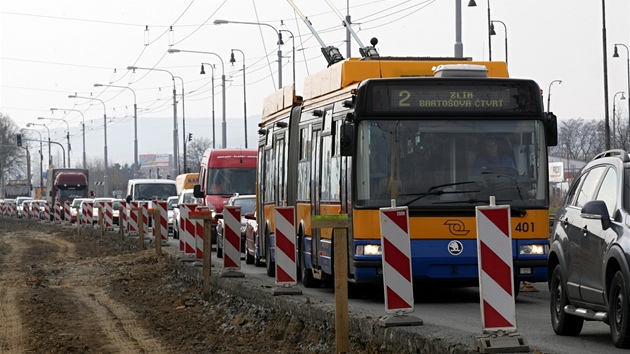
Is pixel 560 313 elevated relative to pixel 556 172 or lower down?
lower down

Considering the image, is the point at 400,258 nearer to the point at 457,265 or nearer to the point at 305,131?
the point at 457,265

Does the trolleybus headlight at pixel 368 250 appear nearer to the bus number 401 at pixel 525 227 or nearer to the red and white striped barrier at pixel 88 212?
the bus number 401 at pixel 525 227

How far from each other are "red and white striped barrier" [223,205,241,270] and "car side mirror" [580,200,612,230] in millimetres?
9179

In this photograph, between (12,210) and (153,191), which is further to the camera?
(12,210)

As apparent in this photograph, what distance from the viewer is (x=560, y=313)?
1189 centimetres

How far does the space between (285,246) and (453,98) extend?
8.54ft

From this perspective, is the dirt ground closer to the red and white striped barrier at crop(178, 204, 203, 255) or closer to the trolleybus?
the red and white striped barrier at crop(178, 204, 203, 255)

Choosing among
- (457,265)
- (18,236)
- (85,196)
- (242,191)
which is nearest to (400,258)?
(457,265)

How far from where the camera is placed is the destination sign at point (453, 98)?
1586cm

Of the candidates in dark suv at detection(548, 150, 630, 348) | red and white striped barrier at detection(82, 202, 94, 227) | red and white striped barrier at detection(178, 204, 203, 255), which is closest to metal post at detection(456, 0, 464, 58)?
red and white striped barrier at detection(178, 204, 203, 255)

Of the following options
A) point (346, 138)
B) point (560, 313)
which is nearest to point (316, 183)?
point (346, 138)

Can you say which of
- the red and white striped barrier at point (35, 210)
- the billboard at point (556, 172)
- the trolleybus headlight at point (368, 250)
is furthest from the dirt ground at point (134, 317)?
the billboard at point (556, 172)

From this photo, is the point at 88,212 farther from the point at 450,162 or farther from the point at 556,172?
the point at 556,172

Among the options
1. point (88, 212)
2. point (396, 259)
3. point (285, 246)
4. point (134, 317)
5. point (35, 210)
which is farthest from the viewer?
point (35, 210)
